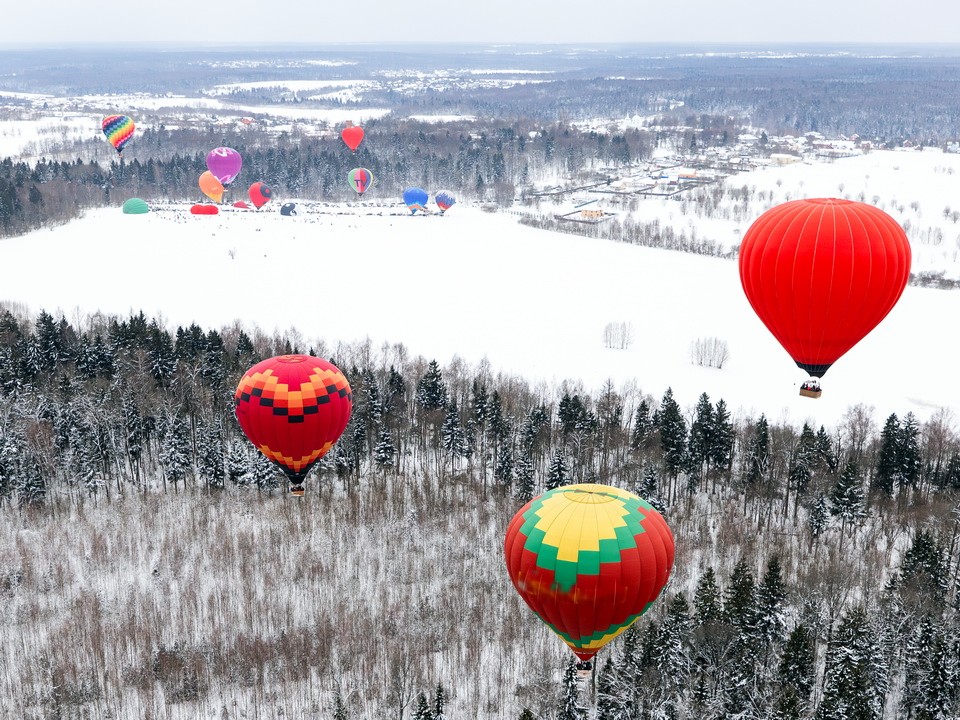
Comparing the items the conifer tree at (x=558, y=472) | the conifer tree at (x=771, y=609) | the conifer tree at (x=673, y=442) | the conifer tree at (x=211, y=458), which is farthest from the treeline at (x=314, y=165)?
the conifer tree at (x=771, y=609)

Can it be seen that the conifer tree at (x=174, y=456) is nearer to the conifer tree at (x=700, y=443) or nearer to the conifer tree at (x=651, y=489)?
the conifer tree at (x=651, y=489)

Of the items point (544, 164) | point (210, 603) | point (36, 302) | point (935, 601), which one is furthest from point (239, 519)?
point (544, 164)

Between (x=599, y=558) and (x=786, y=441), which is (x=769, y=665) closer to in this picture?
(x=599, y=558)

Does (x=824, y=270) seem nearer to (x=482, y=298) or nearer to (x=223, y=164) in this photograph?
(x=482, y=298)

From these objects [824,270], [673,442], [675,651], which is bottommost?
[675,651]

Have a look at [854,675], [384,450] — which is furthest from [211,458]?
[854,675]

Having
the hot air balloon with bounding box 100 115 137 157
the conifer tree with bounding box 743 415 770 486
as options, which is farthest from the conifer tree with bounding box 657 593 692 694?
the hot air balloon with bounding box 100 115 137 157

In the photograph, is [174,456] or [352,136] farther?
[352,136]
